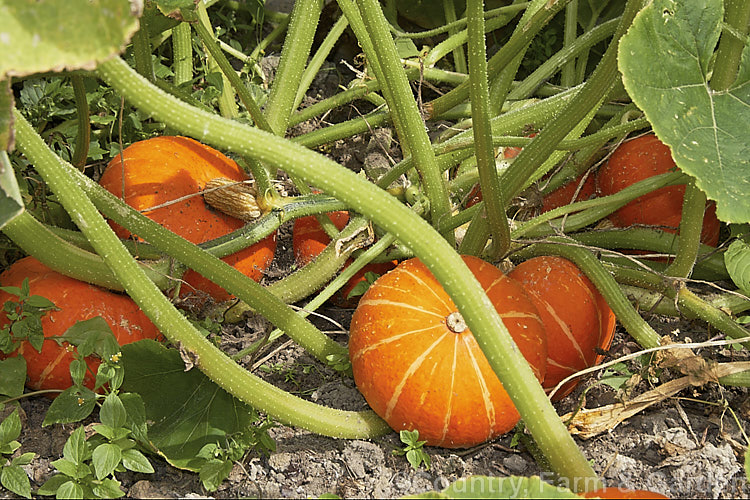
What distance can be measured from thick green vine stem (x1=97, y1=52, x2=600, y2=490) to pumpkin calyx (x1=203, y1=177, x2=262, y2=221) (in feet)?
2.84

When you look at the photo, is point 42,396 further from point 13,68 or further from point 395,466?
point 13,68

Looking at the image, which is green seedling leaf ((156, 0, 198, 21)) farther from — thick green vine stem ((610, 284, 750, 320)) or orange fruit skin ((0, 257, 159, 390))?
thick green vine stem ((610, 284, 750, 320))

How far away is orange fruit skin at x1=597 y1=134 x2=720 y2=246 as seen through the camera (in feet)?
6.59

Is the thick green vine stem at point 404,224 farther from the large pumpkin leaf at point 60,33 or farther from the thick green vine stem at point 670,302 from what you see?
the thick green vine stem at point 670,302

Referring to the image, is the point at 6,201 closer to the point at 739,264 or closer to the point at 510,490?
the point at 510,490

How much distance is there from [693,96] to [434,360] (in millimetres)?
675

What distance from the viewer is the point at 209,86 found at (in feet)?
7.88

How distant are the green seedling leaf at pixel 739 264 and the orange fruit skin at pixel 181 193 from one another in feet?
3.70

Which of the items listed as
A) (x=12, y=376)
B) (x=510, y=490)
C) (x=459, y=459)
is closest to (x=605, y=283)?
(x=459, y=459)

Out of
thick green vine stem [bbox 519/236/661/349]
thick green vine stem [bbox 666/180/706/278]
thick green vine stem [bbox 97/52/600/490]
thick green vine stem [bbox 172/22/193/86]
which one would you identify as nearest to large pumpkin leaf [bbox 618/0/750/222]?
thick green vine stem [bbox 666/180/706/278]

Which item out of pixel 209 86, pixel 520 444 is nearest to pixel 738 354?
pixel 520 444

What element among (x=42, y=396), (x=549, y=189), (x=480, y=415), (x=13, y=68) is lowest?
(x=42, y=396)

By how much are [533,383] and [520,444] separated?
0.49 metres

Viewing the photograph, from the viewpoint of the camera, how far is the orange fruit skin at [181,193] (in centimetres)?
197
